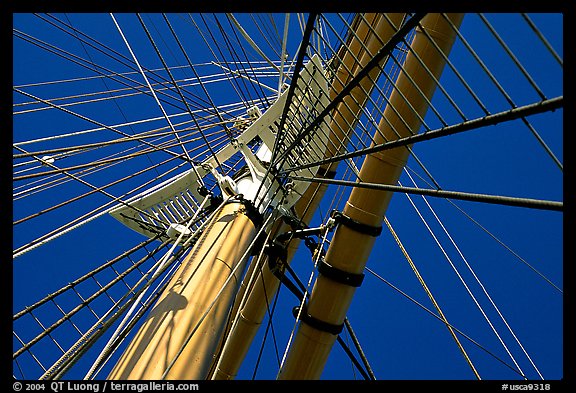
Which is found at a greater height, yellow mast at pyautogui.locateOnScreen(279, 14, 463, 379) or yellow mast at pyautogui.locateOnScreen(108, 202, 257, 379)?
yellow mast at pyautogui.locateOnScreen(279, 14, 463, 379)

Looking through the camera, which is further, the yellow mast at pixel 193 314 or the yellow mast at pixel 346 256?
the yellow mast at pixel 346 256

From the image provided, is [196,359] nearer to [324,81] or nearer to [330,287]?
[330,287]

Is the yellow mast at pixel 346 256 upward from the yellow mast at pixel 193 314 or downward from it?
upward

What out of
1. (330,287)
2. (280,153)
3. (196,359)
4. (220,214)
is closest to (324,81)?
(280,153)

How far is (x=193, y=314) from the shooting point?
333cm

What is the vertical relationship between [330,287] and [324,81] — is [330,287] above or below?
below

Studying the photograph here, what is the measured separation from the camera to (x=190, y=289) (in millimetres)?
3516

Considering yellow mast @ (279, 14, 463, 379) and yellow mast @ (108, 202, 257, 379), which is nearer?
yellow mast @ (108, 202, 257, 379)

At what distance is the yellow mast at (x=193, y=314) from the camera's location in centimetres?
291

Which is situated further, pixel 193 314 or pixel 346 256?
pixel 346 256

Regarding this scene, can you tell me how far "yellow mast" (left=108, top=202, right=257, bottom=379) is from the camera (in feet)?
9.55

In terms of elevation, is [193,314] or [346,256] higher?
[346,256]
